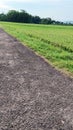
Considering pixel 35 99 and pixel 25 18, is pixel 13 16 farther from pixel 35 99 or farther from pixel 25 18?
pixel 35 99

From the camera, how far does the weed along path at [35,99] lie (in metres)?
6.05

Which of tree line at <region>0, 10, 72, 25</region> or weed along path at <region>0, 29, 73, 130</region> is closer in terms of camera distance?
weed along path at <region>0, 29, 73, 130</region>

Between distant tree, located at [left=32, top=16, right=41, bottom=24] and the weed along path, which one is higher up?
the weed along path

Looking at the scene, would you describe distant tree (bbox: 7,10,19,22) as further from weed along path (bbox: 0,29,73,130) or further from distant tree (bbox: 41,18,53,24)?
weed along path (bbox: 0,29,73,130)

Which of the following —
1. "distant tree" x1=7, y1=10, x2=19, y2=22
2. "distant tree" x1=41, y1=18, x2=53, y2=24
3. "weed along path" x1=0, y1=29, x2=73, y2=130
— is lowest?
"distant tree" x1=41, y1=18, x2=53, y2=24

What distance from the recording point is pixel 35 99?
764 cm

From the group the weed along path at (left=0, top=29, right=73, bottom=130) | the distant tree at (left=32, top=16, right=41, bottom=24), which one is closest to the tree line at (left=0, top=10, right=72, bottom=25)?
the distant tree at (left=32, top=16, right=41, bottom=24)

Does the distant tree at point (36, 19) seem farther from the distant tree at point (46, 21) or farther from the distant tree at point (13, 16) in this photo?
the distant tree at point (13, 16)

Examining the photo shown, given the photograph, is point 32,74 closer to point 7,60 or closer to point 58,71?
point 58,71

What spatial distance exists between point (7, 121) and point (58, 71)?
5.84 metres

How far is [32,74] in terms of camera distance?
10.9 m

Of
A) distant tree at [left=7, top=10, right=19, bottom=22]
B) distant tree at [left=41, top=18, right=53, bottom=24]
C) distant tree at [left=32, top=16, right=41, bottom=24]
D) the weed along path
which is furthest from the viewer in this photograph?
distant tree at [left=32, top=16, right=41, bottom=24]

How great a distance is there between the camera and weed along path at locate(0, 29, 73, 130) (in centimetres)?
605

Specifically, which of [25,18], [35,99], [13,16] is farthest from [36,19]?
[35,99]
